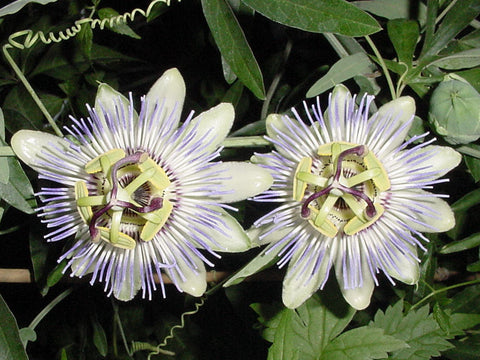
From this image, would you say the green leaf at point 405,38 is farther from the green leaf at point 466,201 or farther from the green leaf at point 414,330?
the green leaf at point 414,330

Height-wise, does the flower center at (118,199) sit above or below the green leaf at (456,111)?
below

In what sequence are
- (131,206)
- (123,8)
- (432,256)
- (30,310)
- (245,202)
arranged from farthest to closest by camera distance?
(30,310) < (123,8) < (432,256) < (245,202) < (131,206)

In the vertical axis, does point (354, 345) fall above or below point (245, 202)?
below

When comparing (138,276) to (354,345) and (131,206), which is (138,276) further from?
(354,345)

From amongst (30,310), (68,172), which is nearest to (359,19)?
(68,172)

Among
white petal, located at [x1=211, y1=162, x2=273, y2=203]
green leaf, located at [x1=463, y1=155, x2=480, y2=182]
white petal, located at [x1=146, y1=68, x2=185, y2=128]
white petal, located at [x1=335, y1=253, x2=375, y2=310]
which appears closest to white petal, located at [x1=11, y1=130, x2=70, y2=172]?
white petal, located at [x1=146, y1=68, x2=185, y2=128]

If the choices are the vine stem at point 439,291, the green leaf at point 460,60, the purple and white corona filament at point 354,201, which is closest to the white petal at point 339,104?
the purple and white corona filament at point 354,201

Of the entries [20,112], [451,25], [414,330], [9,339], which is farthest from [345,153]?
[20,112]
